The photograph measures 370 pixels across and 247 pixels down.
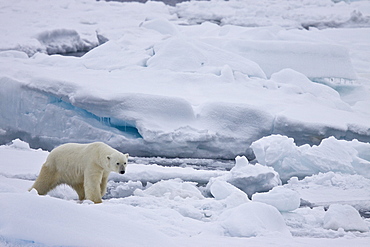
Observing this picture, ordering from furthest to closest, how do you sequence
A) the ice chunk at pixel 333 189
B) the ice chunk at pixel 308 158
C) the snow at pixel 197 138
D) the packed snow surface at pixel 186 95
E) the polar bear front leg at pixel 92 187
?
1. the packed snow surface at pixel 186 95
2. the ice chunk at pixel 308 158
3. the ice chunk at pixel 333 189
4. the polar bear front leg at pixel 92 187
5. the snow at pixel 197 138

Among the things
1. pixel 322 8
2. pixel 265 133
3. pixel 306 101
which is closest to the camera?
pixel 265 133

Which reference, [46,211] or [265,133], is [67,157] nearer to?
[46,211]

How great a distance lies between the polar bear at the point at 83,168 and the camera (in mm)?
4234

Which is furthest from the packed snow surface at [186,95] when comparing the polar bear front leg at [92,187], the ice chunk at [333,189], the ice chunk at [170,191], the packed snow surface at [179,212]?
the polar bear front leg at [92,187]

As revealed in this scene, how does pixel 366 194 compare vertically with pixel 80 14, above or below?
above

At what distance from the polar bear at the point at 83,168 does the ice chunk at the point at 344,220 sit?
5.21 feet

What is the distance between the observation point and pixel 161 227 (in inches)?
134

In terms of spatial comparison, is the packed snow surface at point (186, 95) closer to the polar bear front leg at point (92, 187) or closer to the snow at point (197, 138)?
the snow at point (197, 138)

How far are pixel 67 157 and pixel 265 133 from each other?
11.3 ft

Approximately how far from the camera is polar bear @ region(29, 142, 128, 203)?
4234mm

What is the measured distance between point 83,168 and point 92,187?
7.1 inches

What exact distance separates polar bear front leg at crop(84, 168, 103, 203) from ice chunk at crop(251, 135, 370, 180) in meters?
2.41

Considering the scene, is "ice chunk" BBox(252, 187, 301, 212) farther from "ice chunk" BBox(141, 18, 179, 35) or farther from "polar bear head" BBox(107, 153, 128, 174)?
"ice chunk" BBox(141, 18, 179, 35)

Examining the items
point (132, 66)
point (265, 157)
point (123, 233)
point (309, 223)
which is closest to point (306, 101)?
point (265, 157)
